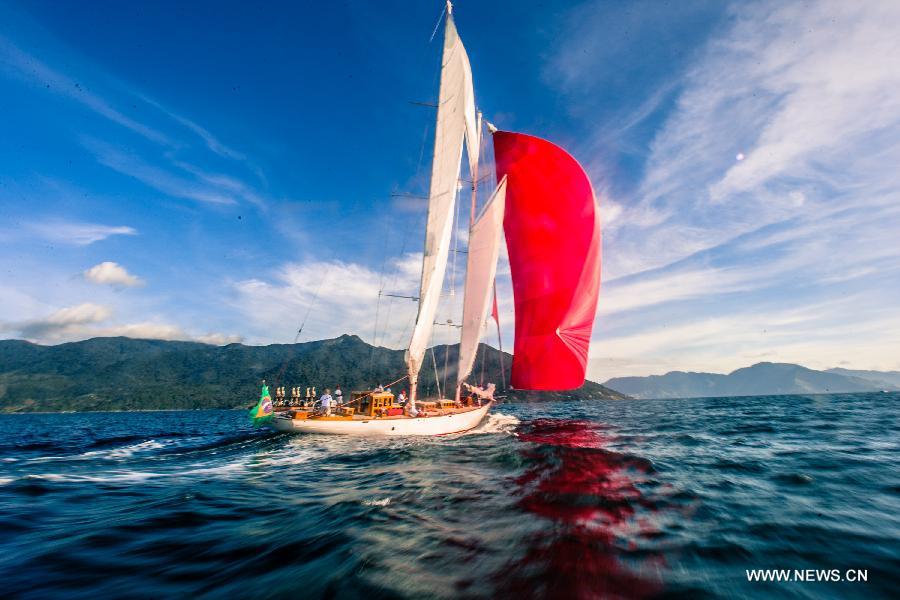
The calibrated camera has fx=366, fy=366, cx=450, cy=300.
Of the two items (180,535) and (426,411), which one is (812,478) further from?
(426,411)

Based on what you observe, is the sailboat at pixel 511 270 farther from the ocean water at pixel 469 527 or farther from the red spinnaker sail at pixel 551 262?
the ocean water at pixel 469 527

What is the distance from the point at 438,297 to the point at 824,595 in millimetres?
21486

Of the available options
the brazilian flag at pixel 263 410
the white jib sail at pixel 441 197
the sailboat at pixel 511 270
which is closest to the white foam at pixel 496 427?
the sailboat at pixel 511 270

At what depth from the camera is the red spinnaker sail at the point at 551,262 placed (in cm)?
2200

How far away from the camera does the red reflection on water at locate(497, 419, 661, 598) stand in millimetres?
4523

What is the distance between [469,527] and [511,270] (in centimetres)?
2113

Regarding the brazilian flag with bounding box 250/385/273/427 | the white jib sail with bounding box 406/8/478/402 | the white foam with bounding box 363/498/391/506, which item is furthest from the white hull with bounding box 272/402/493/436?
the white foam with bounding box 363/498/391/506

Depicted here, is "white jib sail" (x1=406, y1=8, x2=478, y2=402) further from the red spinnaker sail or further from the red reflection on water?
the red reflection on water

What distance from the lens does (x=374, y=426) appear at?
20109mm

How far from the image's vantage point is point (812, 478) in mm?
→ 9359

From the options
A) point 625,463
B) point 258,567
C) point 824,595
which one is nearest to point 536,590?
point 824,595

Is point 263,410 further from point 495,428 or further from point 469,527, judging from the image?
point 469,527

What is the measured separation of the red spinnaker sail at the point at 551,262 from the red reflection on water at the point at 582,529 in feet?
33.5

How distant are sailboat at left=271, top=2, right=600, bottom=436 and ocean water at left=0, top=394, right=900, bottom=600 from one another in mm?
8229
